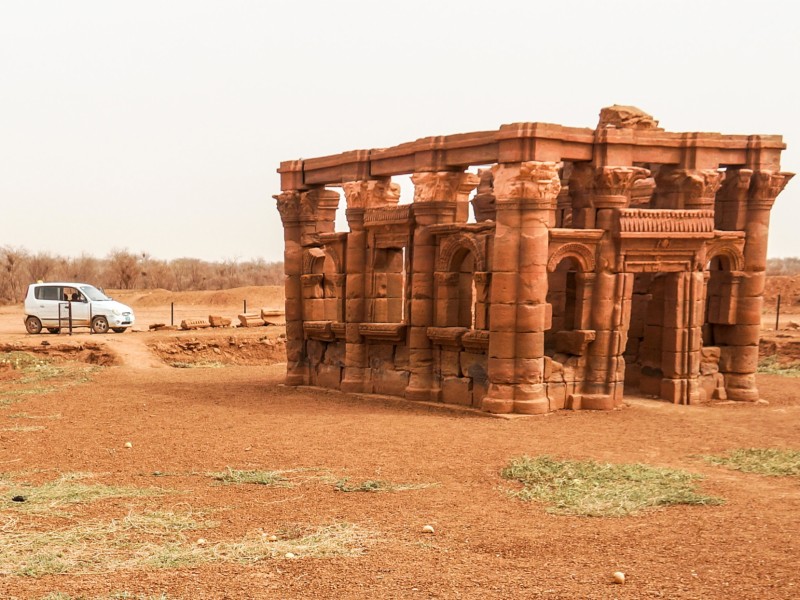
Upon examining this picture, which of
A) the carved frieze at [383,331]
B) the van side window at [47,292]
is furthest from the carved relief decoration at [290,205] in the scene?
the van side window at [47,292]

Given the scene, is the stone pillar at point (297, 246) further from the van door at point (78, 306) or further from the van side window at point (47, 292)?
the van side window at point (47, 292)

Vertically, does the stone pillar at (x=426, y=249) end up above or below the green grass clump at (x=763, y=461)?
above

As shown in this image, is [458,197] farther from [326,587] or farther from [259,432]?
[326,587]

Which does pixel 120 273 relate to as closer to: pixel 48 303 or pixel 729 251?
pixel 48 303

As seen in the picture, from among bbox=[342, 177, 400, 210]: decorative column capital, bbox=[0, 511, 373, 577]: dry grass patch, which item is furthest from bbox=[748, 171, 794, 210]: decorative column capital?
bbox=[0, 511, 373, 577]: dry grass patch

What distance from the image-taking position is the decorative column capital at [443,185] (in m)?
16.3

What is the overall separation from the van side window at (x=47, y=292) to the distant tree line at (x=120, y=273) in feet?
62.8

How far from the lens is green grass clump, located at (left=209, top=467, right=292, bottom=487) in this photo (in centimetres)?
1040

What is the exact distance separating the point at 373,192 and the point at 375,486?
342 inches

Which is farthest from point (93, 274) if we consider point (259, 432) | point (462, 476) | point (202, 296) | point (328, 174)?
point (462, 476)

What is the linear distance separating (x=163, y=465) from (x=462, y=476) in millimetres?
3791

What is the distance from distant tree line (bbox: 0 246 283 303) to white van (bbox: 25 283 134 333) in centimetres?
1928

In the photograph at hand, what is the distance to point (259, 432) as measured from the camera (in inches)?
541

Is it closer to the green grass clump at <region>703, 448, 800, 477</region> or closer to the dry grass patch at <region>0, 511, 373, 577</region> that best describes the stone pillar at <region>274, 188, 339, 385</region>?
the green grass clump at <region>703, 448, 800, 477</region>
